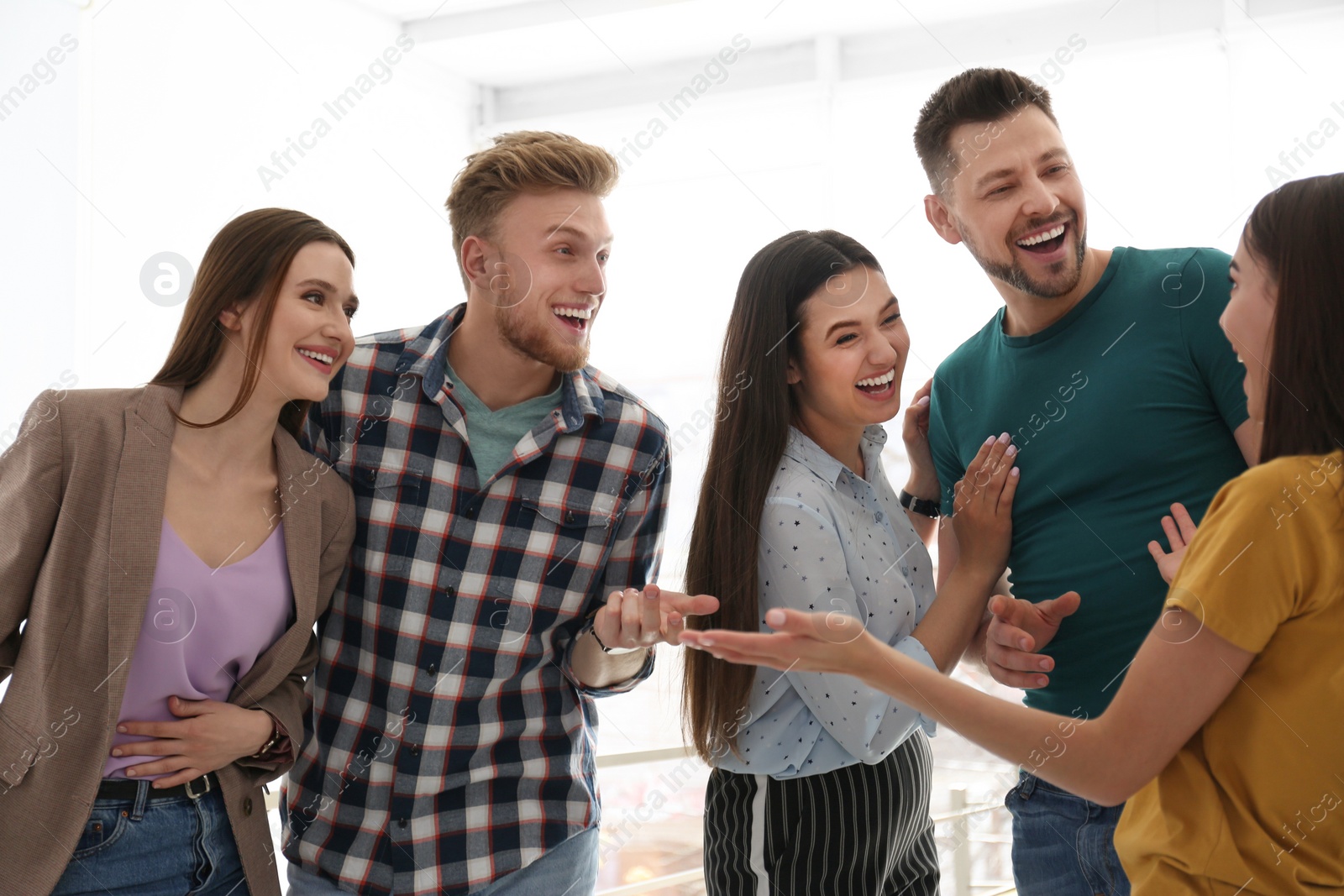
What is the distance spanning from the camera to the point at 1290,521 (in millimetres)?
994

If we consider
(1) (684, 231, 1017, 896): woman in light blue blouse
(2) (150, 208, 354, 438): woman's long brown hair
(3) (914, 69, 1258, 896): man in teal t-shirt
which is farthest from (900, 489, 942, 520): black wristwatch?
(2) (150, 208, 354, 438): woman's long brown hair

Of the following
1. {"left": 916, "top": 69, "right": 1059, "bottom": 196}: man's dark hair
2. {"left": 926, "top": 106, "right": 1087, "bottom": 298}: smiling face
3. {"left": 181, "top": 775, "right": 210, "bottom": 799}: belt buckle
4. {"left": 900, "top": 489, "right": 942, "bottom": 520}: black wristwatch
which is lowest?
{"left": 181, "top": 775, "right": 210, "bottom": 799}: belt buckle

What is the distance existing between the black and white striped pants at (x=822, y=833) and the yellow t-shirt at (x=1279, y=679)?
0.51m

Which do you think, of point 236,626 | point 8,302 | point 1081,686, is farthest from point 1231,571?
point 8,302

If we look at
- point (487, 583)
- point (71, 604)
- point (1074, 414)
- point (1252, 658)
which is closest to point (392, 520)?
point (487, 583)

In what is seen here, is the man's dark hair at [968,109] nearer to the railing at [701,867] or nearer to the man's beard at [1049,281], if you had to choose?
the man's beard at [1049,281]

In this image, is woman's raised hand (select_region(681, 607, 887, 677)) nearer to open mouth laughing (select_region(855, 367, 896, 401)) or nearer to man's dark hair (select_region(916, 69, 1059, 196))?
open mouth laughing (select_region(855, 367, 896, 401))

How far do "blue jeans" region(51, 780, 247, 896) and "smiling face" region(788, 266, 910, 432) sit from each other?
3.48 feet

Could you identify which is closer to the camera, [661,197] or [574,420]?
[574,420]

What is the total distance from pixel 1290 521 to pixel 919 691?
400 mm

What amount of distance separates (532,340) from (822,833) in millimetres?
855

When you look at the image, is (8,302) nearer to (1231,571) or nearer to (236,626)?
(236,626)

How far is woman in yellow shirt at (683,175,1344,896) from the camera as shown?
3.25 feet

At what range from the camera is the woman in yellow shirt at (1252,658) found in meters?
0.99
